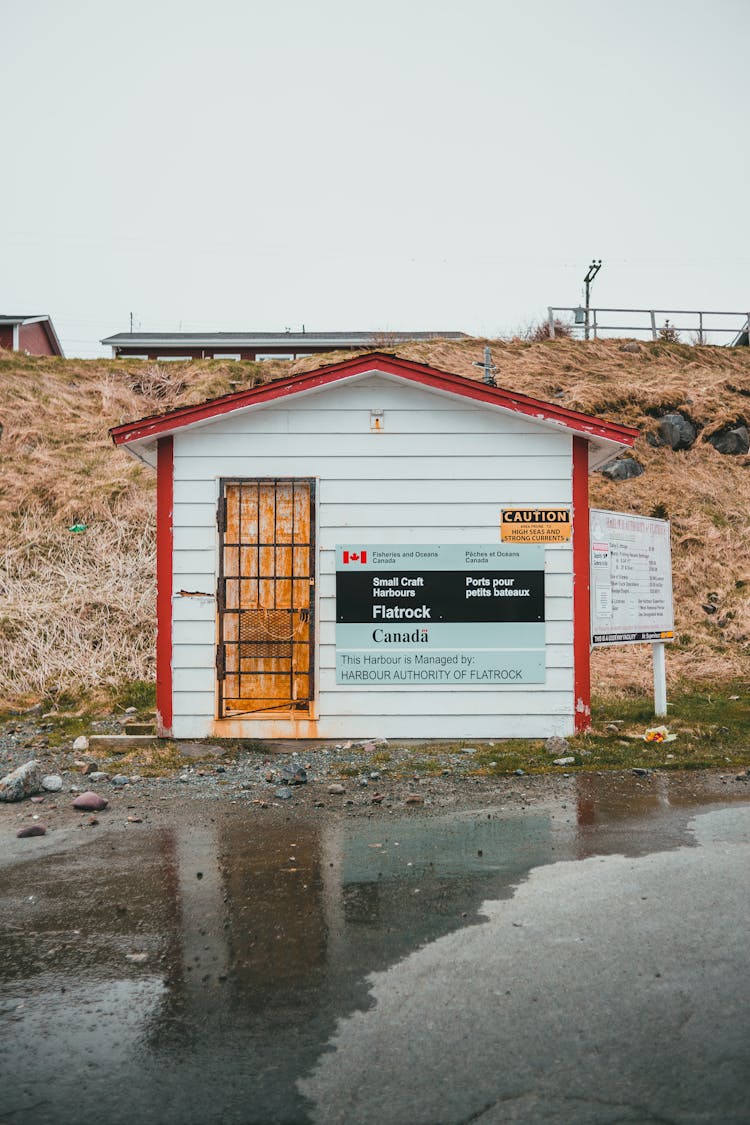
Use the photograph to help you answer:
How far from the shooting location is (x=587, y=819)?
21.2 feet

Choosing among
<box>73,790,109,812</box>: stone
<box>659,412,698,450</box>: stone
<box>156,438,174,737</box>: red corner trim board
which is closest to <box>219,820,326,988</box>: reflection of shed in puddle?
<box>73,790,109,812</box>: stone

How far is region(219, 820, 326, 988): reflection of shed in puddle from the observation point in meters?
4.10

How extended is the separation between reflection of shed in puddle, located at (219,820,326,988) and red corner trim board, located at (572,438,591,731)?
3.90m

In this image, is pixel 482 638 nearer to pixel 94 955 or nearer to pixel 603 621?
pixel 603 621

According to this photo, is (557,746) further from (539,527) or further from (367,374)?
(367,374)

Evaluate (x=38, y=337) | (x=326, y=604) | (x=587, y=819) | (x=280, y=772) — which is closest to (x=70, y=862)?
(x=280, y=772)

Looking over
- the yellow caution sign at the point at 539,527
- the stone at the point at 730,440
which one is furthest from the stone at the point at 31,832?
the stone at the point at 730,440

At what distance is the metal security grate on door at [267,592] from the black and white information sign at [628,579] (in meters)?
2.96

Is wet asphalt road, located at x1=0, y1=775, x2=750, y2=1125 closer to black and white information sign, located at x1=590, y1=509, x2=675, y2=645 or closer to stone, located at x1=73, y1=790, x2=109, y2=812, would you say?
stone, located at x1=73, y1=790, x2=109, y2=812

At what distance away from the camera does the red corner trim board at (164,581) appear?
30.5 ft

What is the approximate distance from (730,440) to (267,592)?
16532mm

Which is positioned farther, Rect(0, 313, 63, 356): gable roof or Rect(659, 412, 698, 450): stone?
Rect(0, 313, 63, 356): gable roof

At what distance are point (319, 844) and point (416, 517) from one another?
166 inches

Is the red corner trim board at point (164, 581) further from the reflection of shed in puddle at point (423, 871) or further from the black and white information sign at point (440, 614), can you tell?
the reflection of shed in puddle at point (423, 871)
